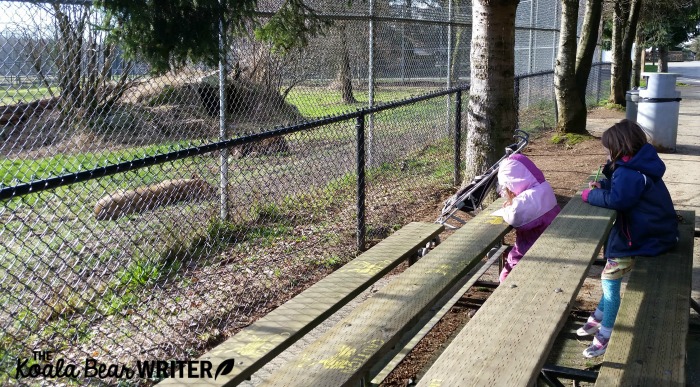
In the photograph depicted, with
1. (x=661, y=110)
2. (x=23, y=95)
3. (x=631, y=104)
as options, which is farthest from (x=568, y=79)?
(x=23, y=95)

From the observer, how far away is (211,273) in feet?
17.4

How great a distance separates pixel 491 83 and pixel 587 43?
6.78 meters

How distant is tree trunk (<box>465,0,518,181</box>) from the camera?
6855 millimetres

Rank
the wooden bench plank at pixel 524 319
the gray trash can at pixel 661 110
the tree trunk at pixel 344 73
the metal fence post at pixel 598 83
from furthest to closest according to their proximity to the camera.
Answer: the metal fence post at pixel 598 83, the gray trash can at pixel 661 110, the tree trunk at pixel 344 73, the wooden bench plank at pixel 524 319

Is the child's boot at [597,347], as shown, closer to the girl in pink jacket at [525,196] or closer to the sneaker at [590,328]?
the sneaker at [590,328]

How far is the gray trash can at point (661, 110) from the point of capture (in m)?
11.0

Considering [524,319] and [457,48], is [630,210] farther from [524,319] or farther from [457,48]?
[457,48]

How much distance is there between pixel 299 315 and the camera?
10.8 feet

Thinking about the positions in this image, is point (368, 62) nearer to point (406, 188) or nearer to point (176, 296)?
point (406, 188)

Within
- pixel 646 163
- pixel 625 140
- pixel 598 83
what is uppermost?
pixel 625 140

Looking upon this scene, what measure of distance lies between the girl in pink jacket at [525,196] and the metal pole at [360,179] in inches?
49.0

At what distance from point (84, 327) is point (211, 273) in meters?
1.14

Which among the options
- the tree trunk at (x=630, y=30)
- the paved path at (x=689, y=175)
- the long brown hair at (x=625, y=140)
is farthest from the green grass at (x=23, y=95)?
the tree trunk at (x=630, y=30)

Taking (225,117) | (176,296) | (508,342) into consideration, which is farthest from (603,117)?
(508,342)
